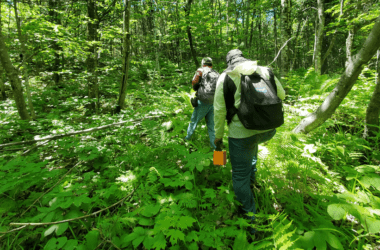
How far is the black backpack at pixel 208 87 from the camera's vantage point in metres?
3.42

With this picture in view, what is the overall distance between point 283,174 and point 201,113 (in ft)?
6.39

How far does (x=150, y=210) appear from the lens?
1.79 meters

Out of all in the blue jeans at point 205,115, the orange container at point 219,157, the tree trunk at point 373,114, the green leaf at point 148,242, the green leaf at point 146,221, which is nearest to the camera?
the green leaf at point 148,242

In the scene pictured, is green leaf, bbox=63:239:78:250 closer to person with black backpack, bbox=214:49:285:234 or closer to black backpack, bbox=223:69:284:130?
person with black backpack, bbox=214:49:285:234

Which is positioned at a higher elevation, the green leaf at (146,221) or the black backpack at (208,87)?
the black backpack at (208,87)

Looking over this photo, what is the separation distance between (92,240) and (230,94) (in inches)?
84.8

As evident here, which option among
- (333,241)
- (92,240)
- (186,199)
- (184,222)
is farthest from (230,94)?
(92,240)

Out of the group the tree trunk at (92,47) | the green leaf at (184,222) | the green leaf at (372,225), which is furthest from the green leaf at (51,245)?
the tree trunk at (92,47)

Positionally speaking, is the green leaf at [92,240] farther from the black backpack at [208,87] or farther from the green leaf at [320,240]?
the black backpack at [208,87]

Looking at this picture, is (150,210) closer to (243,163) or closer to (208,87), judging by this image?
(243,163)

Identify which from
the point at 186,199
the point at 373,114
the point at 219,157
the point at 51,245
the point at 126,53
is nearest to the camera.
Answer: the point at 51,245

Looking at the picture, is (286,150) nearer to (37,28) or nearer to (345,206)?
(345,206)

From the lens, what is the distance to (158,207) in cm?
184

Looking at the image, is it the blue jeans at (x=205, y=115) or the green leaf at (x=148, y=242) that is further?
the blue jeans at (x=205, y=115)
